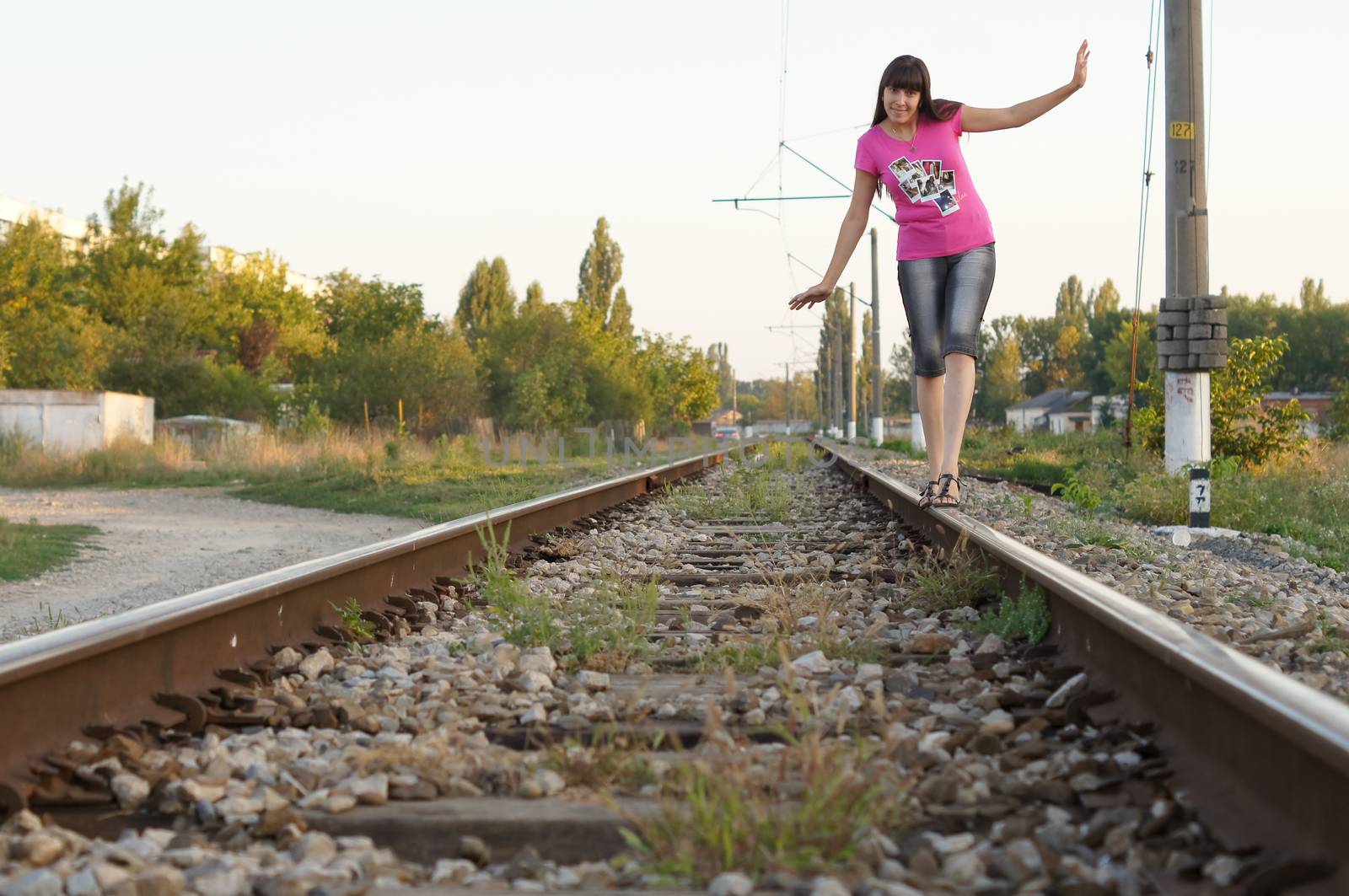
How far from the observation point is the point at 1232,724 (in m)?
2.04

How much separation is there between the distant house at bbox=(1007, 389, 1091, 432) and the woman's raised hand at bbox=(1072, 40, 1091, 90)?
86.5m

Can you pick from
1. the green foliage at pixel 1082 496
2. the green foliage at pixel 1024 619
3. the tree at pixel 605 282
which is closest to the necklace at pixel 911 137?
the green foliage at pixel 1024 619

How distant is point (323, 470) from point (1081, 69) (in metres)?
17.9

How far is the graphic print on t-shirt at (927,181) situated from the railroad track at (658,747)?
7.03 feet

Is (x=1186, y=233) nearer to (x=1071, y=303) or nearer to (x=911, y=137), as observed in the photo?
(x=911, y=137)

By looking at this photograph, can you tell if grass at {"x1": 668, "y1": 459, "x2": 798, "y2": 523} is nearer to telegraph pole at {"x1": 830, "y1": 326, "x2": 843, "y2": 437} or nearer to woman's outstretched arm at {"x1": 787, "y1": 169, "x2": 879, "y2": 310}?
woman's outstretched arm at {"x1": 787, "y1": 169, "x2": 879, "y2": 310}

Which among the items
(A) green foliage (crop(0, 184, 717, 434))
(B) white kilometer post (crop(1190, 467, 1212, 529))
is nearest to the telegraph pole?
(A) green foliage (crop(0, 184, 717, 434))

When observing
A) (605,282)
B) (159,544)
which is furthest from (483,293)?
(159,544)

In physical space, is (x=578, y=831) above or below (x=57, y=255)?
below

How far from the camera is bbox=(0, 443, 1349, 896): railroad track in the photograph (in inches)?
73.0

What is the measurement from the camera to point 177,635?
120 inches

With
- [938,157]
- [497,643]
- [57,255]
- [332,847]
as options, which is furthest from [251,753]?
[57,255]

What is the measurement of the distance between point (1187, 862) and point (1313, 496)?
30.9ft

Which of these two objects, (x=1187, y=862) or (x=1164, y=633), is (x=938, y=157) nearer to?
(x=1164, y=633)
